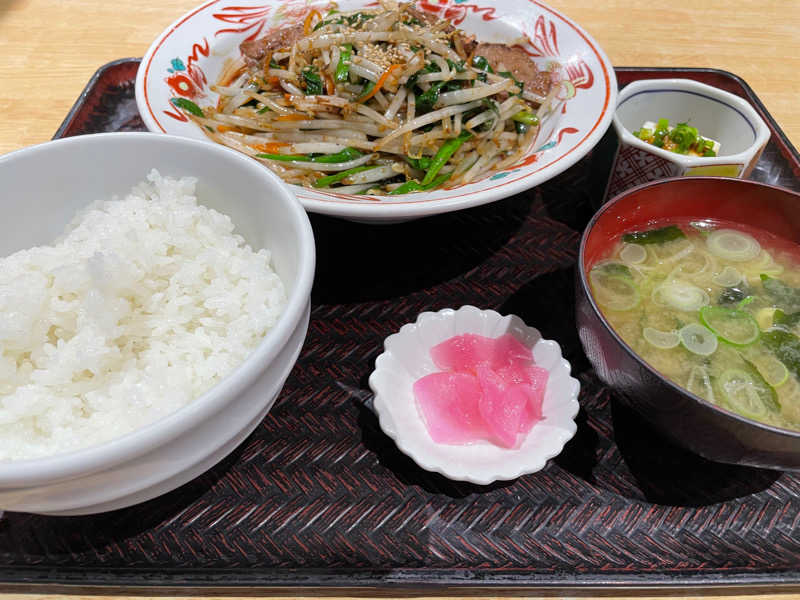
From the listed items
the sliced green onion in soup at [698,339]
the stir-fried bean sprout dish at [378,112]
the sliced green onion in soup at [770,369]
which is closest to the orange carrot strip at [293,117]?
the stir-fried bean sprout dish at [378,112]

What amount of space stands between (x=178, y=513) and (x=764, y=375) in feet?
4.77

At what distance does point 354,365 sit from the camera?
1.68m

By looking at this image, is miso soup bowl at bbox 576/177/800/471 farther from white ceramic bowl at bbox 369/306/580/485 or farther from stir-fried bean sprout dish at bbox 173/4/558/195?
stir-fried bean sprout dish at bbox 173/4/558/195

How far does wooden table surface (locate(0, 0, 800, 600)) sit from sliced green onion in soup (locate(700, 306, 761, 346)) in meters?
1.54

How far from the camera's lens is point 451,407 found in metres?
1.47

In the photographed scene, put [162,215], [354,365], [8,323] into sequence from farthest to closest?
1. [354,365]
2. [162,215]
3. [8,323]

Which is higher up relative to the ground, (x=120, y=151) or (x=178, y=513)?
(x=120, y=151)

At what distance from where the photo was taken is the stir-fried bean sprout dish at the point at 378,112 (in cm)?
211

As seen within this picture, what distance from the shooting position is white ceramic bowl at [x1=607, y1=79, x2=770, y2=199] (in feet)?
6.33

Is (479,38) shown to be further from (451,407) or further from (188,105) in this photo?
(451,407)

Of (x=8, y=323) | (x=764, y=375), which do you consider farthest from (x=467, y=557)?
(x=8, y=323)

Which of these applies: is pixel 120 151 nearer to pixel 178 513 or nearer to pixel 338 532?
pixel 178 513

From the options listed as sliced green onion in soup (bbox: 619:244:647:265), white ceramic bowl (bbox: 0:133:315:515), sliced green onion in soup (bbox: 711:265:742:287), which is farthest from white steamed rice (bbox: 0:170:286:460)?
sliced green onion in soup (bbox: 711:265:742:287)

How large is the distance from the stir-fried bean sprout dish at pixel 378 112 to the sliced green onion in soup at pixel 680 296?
82 cm
